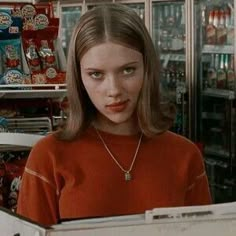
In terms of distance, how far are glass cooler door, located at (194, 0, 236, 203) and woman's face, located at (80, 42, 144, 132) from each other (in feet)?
10.7

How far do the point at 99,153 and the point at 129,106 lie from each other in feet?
0.40

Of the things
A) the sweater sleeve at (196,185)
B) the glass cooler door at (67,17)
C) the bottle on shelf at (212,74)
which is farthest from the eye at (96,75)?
the glass cooler door at (67,17)

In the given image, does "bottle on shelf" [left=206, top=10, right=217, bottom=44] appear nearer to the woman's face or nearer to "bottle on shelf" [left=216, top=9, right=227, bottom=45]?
"bottle on shelf" [left=216, top=9, right=227, bottom=45]

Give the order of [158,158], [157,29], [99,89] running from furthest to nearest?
[157,29] < [158,158] < [99,89]

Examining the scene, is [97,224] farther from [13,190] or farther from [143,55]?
[13,190]

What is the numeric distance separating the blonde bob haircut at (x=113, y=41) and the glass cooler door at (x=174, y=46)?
352 cm

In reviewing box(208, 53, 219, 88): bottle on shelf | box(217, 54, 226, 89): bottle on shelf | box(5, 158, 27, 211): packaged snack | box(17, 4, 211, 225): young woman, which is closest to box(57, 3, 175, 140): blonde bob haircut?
box(17, 4, 211, 225): young woman

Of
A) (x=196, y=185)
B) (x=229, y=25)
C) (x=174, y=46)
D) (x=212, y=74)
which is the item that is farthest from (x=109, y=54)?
(x=174, y=46)

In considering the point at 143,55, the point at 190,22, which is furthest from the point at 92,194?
the point at 190,22

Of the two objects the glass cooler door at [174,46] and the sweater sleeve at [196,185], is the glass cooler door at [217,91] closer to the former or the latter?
the glass cooler door at [174,46]

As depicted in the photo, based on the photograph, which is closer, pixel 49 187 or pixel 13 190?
pixel 49 187

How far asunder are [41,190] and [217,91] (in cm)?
362

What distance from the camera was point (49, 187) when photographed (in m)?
1.03

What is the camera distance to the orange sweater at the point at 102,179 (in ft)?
3.38
